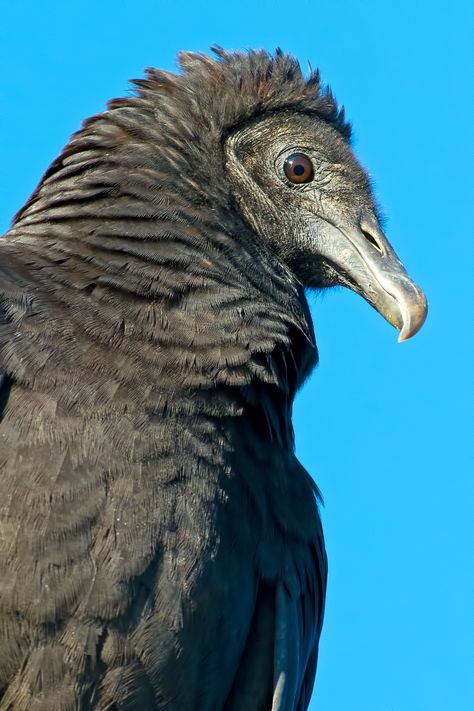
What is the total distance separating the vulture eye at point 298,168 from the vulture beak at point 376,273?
27 centimetres

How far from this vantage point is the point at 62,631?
4.09 meters

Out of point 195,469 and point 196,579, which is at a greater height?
point 195,469

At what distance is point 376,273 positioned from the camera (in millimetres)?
5102

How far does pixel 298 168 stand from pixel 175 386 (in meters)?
1.51

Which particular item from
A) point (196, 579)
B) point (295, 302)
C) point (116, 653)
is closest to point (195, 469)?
point (196, 579)

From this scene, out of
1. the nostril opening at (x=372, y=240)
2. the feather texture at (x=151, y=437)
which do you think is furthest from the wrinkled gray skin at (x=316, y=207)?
the feather texture at (x=151, y=437)

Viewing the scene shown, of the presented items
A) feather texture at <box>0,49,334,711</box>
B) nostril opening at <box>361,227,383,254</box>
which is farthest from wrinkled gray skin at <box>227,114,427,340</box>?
feather texture at <box>0,49,334,711</box>

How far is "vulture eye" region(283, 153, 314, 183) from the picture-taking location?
549cm

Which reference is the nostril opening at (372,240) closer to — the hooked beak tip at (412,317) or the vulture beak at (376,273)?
the vulture beak at (376,273)

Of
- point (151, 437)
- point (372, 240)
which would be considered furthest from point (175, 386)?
point (372, 240)

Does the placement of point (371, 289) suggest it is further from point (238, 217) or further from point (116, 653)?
point (116, 653)

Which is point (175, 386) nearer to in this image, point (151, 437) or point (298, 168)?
point (151, 437)

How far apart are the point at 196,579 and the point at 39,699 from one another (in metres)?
0.68

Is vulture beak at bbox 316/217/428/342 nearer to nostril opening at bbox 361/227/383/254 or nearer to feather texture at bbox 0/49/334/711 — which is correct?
nostril opening at bbox 361/227/383/254
